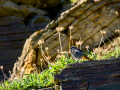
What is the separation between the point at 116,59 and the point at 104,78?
0.63 m

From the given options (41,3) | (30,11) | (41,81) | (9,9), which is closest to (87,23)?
(41,81)

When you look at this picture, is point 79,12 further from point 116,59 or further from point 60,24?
point 116,59

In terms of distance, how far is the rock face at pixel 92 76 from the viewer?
13.4 ft

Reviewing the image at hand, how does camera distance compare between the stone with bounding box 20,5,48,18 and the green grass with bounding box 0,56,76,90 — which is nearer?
the green grass with bounding box 0,56,76,90

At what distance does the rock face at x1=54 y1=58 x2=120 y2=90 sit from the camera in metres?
4.09

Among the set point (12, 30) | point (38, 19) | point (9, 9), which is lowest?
point (12, 30)

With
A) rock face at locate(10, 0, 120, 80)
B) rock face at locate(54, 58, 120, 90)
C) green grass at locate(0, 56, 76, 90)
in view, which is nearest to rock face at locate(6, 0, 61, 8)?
rock face at locate(10, 0, 120, 80)

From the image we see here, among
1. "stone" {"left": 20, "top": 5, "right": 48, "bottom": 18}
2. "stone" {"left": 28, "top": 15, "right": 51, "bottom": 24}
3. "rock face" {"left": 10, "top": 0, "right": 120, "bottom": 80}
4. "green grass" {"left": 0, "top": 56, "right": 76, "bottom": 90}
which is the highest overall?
"stone" {"left": 20, "top": 5, "right": 48, "bottom": 18}

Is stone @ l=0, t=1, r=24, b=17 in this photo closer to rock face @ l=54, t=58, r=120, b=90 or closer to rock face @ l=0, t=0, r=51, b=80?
rock face @ l=0, t=0, r=51, b=80

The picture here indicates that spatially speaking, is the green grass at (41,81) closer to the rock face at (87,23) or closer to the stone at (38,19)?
the rock face at (87,23)

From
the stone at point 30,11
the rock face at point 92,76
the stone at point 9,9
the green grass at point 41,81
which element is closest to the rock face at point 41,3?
the stone at point 30,11

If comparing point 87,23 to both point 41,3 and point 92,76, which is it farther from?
point 41,3

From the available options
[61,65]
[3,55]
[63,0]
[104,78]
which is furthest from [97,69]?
[63,0]

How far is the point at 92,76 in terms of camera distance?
4.21 metres
